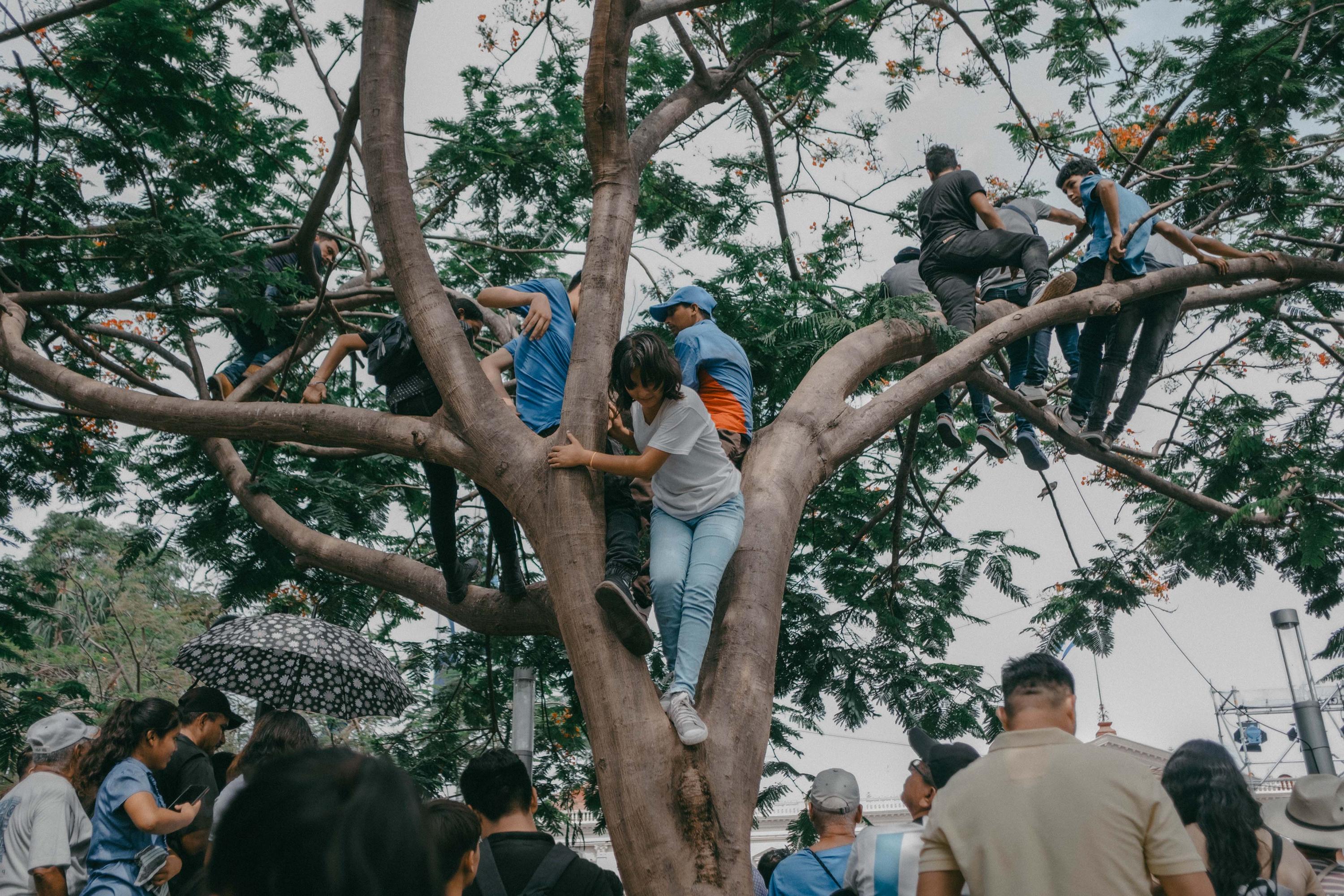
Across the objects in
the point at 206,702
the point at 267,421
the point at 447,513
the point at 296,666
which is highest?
the point at 267,421

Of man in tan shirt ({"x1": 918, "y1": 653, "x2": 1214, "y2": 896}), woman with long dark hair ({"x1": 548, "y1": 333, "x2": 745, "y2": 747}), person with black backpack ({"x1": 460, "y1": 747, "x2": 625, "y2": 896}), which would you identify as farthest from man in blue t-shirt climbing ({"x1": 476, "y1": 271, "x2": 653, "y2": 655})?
man in tan shirt ({"x1": 918, "y1": 653, "x2": 1214, "y2": 896})

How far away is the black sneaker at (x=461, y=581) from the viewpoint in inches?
188

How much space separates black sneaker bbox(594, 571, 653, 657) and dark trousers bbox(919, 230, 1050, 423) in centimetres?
296

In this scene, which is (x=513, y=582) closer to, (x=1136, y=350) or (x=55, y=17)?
(x=55, y=17)

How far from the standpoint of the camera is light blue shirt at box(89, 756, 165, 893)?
133 inches

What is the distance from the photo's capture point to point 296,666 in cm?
491

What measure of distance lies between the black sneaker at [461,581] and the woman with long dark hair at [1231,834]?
122 inches

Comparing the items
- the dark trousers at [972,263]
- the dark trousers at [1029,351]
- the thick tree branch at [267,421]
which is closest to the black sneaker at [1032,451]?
the dark trousers at [1029,351]

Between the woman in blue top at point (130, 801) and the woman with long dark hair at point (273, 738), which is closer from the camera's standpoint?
the woman in blue top at point (130, 801)

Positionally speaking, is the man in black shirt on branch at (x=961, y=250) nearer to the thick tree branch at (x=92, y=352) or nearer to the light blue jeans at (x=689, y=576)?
the light blue jeans at (x=689, y=576)

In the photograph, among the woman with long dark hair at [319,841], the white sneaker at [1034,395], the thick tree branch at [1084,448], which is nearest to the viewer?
the woman with long dark hair at [319,841]

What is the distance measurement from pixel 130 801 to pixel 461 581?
172cm

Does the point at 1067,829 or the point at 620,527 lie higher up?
the point at 620,527

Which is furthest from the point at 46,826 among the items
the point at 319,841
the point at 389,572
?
the point at 319,841
